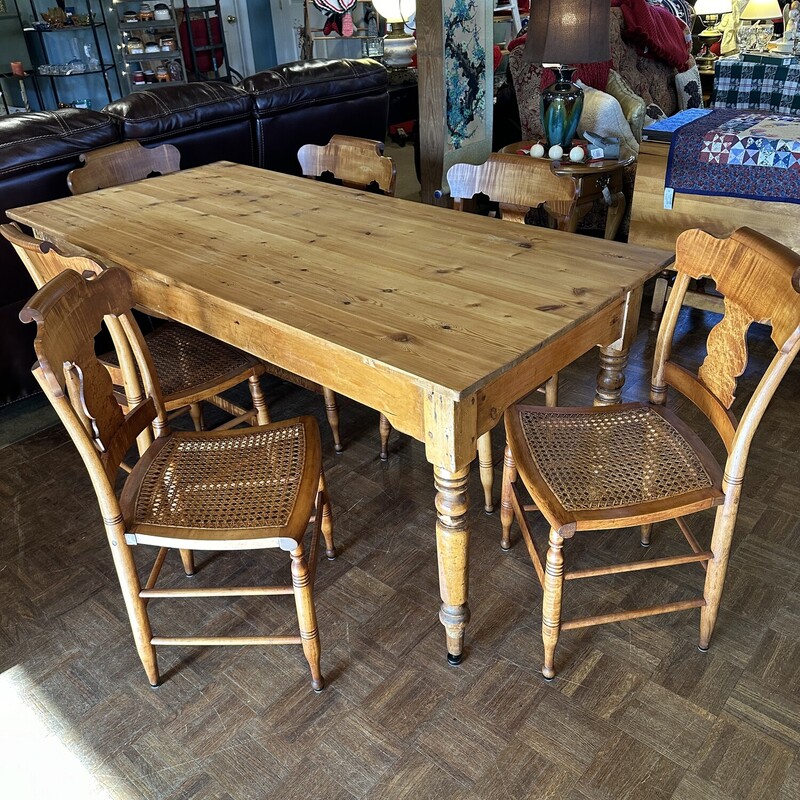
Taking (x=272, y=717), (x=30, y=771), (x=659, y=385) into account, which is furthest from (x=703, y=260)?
(x=30, y=771)

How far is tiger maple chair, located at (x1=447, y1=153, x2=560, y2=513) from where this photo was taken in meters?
2.11

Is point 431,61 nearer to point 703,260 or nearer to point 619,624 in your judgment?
point 703,260

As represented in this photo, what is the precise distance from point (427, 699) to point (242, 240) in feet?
4.10

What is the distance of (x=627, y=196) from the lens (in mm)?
4211

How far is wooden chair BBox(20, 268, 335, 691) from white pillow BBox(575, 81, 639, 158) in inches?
117

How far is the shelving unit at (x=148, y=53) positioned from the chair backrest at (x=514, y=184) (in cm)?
630

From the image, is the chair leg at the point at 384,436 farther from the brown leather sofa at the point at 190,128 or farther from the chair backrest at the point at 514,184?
the brown leather sofa at the point at 190,128

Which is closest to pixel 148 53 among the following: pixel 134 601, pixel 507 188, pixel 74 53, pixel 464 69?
pixel 74 53

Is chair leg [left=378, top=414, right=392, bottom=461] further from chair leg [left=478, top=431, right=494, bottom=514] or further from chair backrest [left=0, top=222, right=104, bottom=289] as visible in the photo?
chair backrest [left=0, top=222, right=104, bottom=289]

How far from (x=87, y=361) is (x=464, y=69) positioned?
3089 mm

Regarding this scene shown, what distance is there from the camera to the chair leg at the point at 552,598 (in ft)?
4.99

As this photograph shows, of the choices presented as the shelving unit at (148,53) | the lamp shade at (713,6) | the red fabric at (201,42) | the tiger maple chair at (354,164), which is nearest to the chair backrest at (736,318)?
the tiger maple chair at (354,164)

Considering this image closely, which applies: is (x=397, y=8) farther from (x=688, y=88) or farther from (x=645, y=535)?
(x=645, y=535)

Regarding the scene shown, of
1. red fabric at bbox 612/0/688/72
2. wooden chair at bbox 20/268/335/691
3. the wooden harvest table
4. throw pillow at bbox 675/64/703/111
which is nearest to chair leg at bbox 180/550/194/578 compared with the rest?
wooden chair at bbox 20/268/335/691
